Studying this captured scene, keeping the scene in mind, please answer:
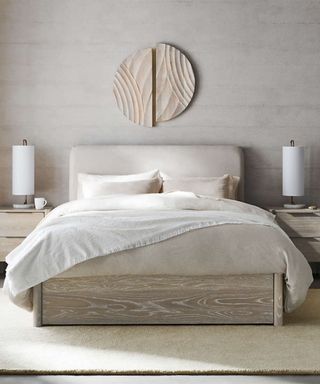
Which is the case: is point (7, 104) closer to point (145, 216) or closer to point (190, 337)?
point (145, 216)

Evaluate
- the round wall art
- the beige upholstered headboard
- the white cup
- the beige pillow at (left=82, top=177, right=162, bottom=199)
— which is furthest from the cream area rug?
the round wall art

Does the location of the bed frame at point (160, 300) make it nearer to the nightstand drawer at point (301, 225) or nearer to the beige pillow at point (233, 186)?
the nightstand drawer at point (301, 225)

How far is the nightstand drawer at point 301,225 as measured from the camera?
578 cm

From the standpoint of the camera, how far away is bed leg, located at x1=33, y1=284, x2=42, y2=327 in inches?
160

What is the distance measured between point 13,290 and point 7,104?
8.60ft

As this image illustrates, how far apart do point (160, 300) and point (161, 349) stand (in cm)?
48

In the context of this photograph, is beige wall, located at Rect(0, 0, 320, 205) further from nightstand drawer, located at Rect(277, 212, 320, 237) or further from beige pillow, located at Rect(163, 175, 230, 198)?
nightstand drawer, located at Rect(277, 212, 320, 237)

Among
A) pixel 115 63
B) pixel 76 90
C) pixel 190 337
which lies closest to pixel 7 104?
pixel 76 90

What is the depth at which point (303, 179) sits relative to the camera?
6.02 metres

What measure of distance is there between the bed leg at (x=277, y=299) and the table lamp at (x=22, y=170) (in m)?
2.58

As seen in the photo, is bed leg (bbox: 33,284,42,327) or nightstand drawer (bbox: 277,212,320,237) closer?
bed leg (bbox: 33,284,42,327)

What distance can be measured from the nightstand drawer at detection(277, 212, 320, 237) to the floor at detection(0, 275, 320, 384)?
2.62m

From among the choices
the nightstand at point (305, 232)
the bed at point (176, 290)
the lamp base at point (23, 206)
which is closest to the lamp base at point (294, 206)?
the nightstand at point (305, 232)

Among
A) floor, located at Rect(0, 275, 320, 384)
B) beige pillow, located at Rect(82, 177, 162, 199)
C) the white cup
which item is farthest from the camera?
the white cup
